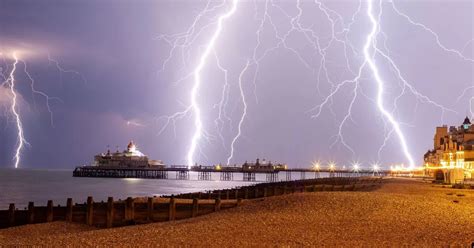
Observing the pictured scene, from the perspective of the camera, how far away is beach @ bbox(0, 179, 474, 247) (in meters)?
10.3

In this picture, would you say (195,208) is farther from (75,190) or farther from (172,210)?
(75,190)

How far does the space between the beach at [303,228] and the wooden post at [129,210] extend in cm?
132

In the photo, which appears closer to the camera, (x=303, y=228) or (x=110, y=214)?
(x=303, y=228)

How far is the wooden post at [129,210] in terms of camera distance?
16.5 meters

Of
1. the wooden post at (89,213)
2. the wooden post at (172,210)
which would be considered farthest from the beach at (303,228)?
the wooden post at (172,210)

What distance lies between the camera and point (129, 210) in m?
16.5

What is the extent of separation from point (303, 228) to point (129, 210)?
6.89 meters

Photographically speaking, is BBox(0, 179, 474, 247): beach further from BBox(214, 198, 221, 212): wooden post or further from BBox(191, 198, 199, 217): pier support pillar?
BBox(191, 198, 199, 217): pier support pillar

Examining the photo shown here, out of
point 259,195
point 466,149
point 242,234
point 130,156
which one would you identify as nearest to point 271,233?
point 242,234

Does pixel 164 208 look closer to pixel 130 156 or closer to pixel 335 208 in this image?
pixel 335 208

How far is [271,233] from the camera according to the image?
36.4ft

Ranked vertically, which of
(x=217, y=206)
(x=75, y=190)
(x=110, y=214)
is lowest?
(x=75, y=190)

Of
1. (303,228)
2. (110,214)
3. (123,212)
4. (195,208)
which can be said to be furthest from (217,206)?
(303,228)

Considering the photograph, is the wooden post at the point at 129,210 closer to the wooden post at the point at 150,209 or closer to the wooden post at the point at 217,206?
the wooden post at the point at 150,209
